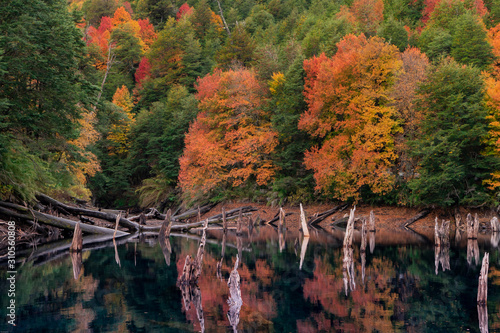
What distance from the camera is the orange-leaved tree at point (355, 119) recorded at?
3566 centimetres

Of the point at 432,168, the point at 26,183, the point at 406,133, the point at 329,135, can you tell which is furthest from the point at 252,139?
the point at 26,183

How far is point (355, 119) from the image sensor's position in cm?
3728

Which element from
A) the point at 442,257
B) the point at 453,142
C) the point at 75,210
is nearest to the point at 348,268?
the point at 442,257

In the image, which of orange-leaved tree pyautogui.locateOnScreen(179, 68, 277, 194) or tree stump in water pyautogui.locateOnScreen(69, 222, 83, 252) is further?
orange-leaved tree pyautogui.locateOnScreen(179, 68, 277, 194)

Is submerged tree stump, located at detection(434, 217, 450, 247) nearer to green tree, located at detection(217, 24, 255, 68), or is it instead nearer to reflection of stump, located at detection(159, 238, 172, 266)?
reflection of stump, located at detection(159, 238, 172, 266)

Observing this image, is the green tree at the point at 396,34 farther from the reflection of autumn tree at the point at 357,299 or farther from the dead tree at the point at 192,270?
the dead tree at the point at 192,270

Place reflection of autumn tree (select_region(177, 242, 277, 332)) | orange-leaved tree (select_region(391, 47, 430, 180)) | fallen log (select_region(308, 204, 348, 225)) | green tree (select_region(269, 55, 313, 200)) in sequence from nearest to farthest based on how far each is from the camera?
reflection of autumn tree (select_region(177, 242, 277, 332))
orange-leaved tree (select_region(391, 47, 430, 180))
fallen log (select_region(308, 204, 348, 225))
green tree (select_region(269, 55, 313, 200))

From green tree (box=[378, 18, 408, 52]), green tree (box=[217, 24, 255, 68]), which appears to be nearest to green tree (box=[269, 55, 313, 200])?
green tree (box=[378, 18, 408, 52])

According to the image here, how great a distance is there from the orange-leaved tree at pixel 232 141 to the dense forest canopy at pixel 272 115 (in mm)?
141

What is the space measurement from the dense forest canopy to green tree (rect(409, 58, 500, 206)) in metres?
0.12

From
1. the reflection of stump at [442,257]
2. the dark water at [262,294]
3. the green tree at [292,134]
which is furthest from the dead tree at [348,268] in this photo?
the green tree at [292,134]

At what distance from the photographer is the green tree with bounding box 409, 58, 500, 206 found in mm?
31312

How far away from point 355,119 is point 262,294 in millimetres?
26462

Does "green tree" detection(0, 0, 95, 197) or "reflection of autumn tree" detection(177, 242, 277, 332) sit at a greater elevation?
"green tree" detection(0, 0, 95, 197)
